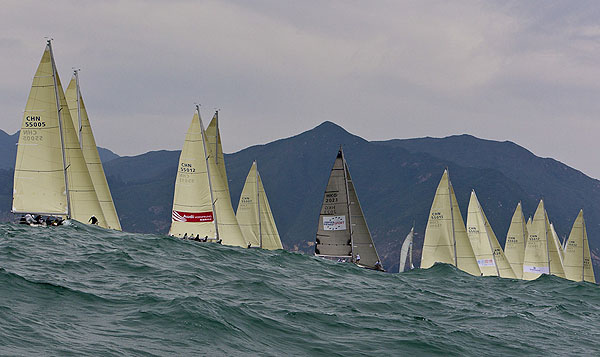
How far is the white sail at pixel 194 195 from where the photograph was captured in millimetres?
47938

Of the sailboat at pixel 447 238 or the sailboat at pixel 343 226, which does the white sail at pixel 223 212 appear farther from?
the sailboat at pixel 447 238

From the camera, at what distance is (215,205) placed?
50.2 metres

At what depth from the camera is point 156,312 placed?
15.7 m

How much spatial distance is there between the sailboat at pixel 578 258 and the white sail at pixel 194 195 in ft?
142

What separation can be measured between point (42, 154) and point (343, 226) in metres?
21.6

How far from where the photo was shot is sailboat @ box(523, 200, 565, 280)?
6938 cm

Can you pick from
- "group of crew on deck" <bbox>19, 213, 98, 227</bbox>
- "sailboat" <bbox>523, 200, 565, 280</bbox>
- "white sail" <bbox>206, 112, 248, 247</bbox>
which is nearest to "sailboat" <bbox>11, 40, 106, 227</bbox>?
"group of crew on deck" <bbox>19, 213, 98, 227</bbox>

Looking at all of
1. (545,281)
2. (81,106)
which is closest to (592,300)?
(545,281)

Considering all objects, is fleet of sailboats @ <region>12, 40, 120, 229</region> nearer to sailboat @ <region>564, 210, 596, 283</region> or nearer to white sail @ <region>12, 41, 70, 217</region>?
white sail @ <region>12, 41, 70, 217</region>

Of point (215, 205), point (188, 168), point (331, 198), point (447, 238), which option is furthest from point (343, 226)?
point (188, 168)

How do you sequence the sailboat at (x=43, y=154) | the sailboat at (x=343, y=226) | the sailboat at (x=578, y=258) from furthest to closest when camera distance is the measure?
the sailboat at (x=578, y=258) < the sailboat at (x=343, y=226) < the sailboat at (x=43, y=154)

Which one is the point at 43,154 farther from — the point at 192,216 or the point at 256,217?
the point at 256,217

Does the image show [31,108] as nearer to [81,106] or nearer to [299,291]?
[81,106]

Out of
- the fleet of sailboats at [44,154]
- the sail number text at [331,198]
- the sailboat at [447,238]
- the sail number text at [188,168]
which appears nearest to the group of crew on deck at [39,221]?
the fleet of sailboats at [44,154]
